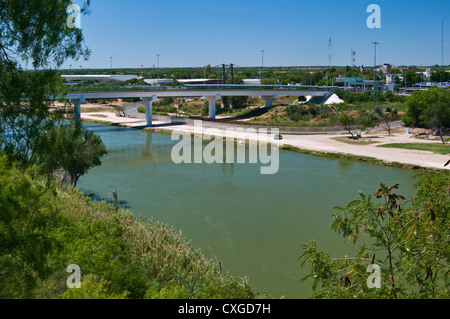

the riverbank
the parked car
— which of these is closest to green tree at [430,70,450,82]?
the riverbank

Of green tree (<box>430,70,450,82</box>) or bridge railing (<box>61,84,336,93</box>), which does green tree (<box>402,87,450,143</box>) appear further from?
green tree (<box>430,70,450,82</box>)

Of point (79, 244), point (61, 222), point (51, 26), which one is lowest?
point (79, 244)

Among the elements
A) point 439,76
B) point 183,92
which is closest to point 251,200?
point 183,92

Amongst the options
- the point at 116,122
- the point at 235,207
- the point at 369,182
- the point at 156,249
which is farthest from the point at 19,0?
the point at 116,122

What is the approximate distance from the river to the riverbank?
1265 mm

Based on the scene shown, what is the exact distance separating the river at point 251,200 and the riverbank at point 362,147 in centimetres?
126

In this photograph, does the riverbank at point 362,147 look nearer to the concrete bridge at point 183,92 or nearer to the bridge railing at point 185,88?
the concrete bridge at point 183,92

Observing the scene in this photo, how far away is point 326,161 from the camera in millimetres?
31000

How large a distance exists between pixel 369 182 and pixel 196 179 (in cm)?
884

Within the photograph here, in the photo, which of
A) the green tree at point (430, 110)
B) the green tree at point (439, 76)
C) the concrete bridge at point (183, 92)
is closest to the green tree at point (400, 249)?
the green tree at point (430, 110)

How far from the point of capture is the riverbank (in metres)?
29.0

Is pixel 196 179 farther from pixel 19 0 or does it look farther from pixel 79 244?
pixel 19 0
